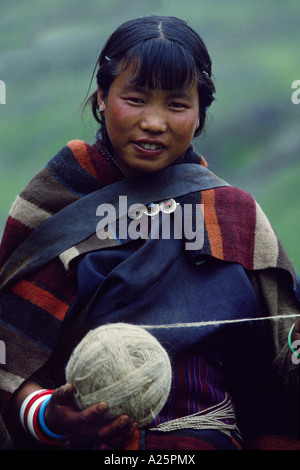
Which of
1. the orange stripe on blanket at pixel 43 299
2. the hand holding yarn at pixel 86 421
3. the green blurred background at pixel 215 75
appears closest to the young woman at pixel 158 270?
the orange stripe on blanket at pixel 43 299

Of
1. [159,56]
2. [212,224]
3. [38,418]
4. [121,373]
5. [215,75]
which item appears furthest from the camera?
[215,75]

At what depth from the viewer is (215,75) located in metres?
4.19

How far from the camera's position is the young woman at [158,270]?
185 centimetres

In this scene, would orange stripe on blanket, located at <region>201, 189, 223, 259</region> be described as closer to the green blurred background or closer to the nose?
the nose

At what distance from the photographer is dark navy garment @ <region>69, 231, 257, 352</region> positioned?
1.84 m

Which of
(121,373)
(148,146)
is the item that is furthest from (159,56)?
(121,373)

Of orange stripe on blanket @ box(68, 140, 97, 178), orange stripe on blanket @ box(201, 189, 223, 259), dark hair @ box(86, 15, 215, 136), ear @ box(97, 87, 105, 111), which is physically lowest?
orange stripe on blanket @ box(201, 189, 223, 259)

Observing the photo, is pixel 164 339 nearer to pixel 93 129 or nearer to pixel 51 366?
pixel 51 366

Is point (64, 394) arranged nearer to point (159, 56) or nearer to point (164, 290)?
point (164, 290)

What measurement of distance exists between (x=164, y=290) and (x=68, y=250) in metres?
0.30

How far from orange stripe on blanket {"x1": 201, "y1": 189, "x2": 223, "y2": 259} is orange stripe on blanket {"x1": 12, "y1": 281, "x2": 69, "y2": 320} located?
45cm

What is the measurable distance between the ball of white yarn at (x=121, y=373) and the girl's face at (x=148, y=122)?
1.93ft

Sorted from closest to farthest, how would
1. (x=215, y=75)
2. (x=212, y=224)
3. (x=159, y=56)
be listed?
(x=159, y=56) → (x=212, y=224) → (x=215, y=75)

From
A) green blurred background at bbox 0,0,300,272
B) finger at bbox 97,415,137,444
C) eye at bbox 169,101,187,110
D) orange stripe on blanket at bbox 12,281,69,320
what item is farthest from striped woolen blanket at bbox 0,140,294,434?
green blurred background at bbox 0,0,300,272
